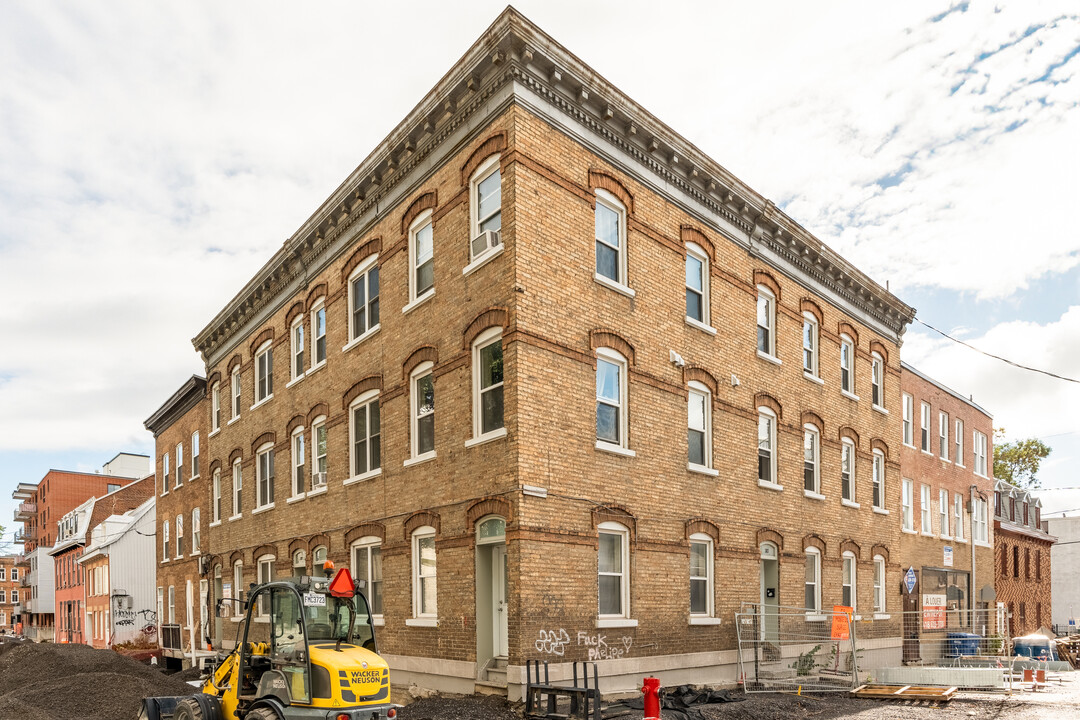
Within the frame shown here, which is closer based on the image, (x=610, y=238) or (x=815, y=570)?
(x=610, y=238)

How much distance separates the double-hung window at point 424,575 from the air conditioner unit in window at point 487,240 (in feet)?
18.1

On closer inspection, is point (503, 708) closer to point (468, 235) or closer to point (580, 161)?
point (468, 235)

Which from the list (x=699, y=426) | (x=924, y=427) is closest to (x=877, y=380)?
(x=924, y=427)

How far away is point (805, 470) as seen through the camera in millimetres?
24375

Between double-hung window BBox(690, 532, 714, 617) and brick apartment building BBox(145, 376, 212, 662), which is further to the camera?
brick apartment building BBox(145, 376, 212, 662)

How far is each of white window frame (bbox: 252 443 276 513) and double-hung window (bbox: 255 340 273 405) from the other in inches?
62.4

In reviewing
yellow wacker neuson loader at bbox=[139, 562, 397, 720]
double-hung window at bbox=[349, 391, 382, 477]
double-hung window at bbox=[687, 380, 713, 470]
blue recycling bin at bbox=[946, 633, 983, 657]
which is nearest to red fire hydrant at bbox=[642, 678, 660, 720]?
yellow wacker neuson loader at bbox=[139, 562, 397, 720]

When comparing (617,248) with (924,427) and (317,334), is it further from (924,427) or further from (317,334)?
(924,427)

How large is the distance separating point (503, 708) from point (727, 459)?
830 centimetres

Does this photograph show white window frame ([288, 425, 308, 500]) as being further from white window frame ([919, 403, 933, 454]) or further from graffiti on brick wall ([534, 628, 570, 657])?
white window frame ([919, 403, 933, 454])

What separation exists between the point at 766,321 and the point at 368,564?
37.9ft

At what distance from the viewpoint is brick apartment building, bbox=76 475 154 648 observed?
48.5 metres

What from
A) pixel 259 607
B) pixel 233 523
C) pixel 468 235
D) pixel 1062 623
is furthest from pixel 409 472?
pixel 1062 623

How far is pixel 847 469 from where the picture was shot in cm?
2670
